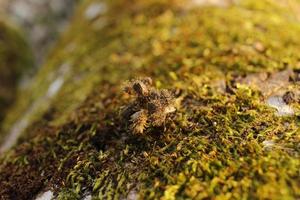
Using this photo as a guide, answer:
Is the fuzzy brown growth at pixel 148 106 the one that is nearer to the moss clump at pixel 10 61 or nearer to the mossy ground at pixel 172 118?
the mossy ground at pixel 172 118

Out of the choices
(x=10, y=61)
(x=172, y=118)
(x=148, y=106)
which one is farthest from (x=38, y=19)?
(x=148, y=106)

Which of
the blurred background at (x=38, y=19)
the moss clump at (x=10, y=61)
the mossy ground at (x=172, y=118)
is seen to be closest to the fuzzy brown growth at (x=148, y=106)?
the mossy ground at (x=172, y=118)

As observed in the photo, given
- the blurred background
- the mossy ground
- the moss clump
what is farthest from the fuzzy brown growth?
the blurred background

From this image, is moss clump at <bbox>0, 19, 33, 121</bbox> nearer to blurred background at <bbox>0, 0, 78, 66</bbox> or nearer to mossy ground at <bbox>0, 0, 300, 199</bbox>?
blurred background at <bbox>0, 0, 78, 66</bbox>

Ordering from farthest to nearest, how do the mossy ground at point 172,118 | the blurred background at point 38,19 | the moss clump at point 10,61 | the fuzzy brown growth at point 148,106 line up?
the blurred background at point 38,19, the moss clump at point 10,61, the fuzzy brown growth at point 148,106, the mossy ground at point 172,118

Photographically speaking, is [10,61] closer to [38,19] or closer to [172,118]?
[38,19]

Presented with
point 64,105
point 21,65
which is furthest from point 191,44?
point 21,65
